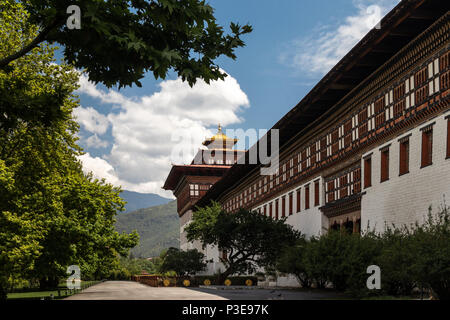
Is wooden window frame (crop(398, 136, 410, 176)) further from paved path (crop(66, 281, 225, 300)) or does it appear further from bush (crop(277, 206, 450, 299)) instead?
paved path (crop(66, 281, 225, 300))

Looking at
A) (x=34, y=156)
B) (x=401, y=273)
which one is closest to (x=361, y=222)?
(x=401, y=273)

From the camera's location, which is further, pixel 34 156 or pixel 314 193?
pixel 314 193

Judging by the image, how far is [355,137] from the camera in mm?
33375

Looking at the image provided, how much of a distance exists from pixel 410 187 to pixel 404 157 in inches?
67.7

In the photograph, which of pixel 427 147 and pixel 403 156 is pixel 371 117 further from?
pixel 427 147

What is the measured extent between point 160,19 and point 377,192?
864 inches

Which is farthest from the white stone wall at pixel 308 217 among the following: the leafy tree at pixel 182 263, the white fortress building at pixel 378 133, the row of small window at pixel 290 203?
the leafy tree at pixel 182 263

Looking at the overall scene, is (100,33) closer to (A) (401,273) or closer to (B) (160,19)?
(B) (160,19)

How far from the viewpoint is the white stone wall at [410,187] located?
23484 millimetres

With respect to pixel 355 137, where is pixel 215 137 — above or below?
above

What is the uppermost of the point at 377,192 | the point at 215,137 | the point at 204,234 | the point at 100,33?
the point at 215,137

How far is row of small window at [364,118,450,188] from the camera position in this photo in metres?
24.9
